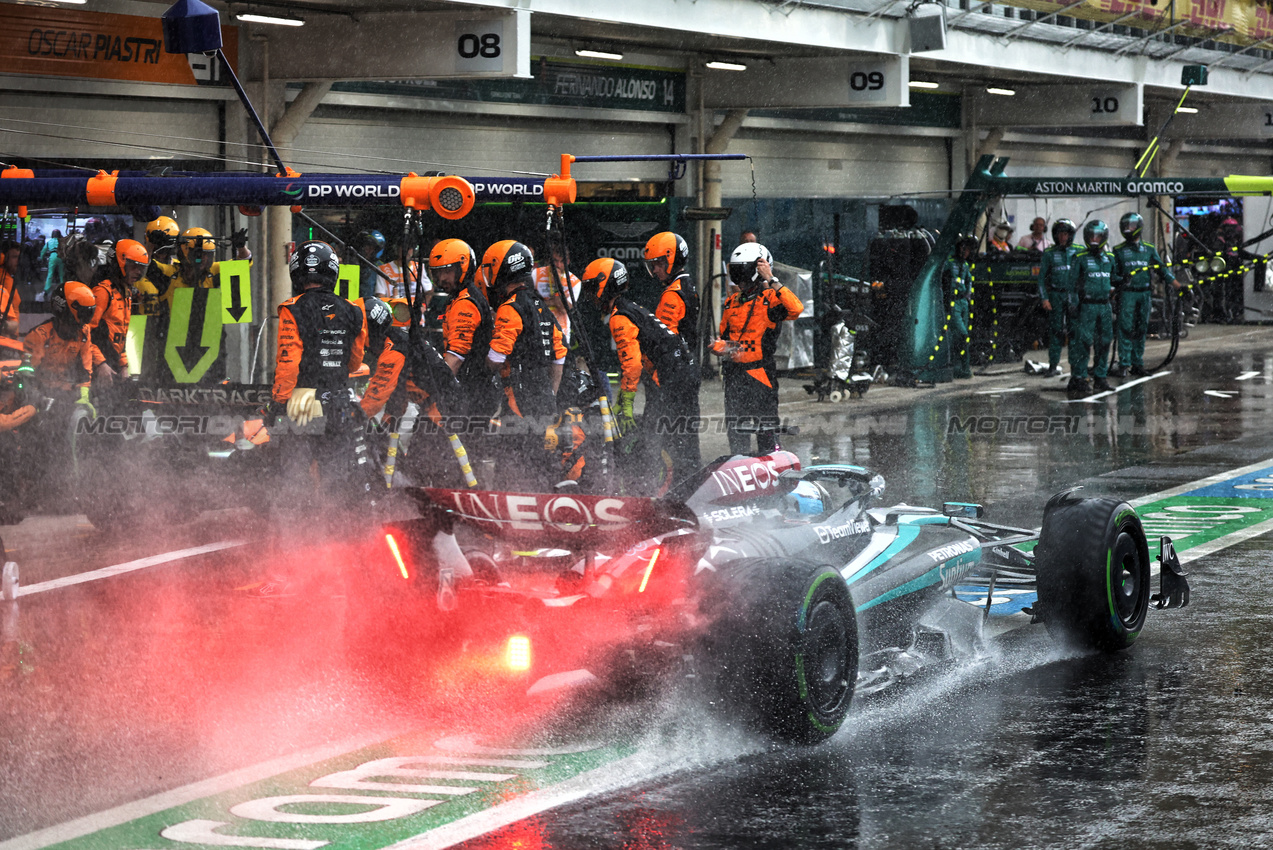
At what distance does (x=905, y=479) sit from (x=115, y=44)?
8477mm

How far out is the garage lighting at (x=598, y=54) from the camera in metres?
20.1

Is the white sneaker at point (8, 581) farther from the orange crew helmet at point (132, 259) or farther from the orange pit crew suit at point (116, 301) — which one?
the orange crew helmet at point (132, 259)

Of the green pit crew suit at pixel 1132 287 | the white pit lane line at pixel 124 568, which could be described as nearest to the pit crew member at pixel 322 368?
the white pit lane line at pixel 124 568

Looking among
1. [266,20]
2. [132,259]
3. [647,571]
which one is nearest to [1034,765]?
[647,571]

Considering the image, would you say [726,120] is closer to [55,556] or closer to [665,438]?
[665,438]

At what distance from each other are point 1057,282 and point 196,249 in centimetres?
1246

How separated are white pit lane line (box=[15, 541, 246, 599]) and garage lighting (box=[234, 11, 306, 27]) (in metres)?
7.38

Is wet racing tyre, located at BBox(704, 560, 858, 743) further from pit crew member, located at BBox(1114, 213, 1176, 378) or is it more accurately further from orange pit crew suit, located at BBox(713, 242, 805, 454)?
pit crew member, located at BBox(1114, 213, 1176, 378)

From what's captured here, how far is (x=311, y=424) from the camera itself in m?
8.89

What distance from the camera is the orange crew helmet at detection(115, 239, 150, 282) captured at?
1138 cm

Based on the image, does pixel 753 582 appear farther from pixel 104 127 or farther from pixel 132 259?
pixel 104 127

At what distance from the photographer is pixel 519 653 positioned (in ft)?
18.7

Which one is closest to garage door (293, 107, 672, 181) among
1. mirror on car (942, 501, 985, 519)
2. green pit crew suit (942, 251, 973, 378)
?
green pit crew suit (942, 251, 973, 378)

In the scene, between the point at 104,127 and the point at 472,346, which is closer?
the point at 472,346
